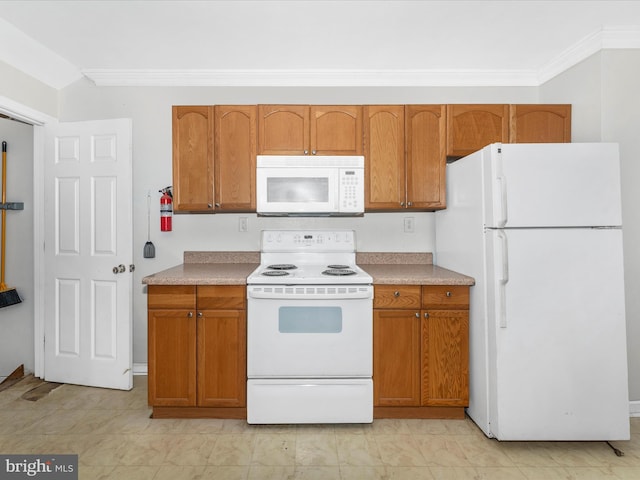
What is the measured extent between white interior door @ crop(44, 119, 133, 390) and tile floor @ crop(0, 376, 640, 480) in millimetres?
472

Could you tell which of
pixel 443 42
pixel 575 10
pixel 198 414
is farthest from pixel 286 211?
pixel 575 10

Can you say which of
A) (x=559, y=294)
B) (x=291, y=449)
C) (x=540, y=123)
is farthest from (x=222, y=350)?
(x=540, y=123)

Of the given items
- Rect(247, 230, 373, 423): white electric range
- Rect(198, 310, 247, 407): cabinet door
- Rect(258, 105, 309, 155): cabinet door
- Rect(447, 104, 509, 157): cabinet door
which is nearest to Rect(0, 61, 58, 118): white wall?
Rect(258, 105, 309, 155): cabinet door

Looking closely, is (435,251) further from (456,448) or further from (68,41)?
(68,41)

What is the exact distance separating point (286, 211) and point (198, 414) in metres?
1.48

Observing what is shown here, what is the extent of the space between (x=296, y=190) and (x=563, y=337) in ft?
6.17

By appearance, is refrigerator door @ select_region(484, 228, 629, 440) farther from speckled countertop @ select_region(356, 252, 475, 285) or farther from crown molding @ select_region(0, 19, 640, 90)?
crown molding @ select_region(0, 19, 640, 90)

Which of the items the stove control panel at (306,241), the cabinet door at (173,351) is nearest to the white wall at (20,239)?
the cabinet door at (173,351)

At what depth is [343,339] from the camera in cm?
229

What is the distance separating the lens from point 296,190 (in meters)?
2.67

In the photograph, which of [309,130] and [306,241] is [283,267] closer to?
[306,241]

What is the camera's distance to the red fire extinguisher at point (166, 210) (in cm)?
298

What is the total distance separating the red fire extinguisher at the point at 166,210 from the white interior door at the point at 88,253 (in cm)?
24

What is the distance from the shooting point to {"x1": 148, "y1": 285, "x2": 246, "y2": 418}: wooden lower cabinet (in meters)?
2.33
